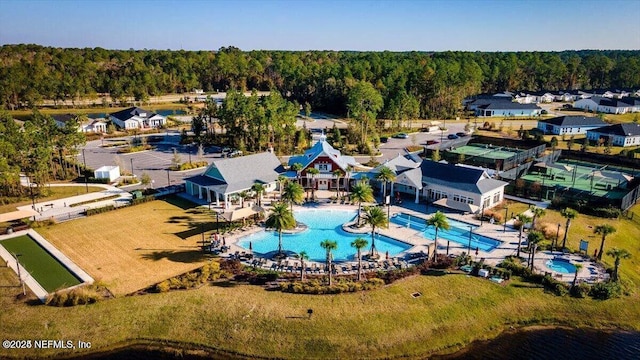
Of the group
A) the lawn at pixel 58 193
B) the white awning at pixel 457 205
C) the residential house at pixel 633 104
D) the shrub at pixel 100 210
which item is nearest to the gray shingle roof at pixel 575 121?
the residential house at pixel 633 104

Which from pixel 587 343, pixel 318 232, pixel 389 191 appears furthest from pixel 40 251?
pixel 587 343

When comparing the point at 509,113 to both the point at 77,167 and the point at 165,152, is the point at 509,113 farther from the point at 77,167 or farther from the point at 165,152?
the point at 77,167

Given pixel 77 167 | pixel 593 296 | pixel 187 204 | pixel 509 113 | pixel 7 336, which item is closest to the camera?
pixel 7 336

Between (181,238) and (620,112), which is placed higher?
(620,112)

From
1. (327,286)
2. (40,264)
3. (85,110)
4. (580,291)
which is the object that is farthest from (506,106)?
(85,110)

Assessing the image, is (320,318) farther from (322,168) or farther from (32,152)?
(32,152)

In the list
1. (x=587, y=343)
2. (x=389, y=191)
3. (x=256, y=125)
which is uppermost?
(x=256, y=125)

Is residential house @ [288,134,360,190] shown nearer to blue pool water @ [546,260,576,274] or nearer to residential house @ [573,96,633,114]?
blue pool water @ [546,260,576,274]
